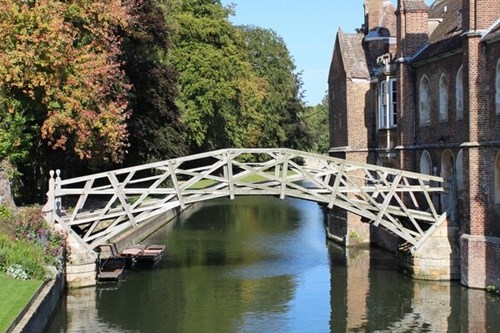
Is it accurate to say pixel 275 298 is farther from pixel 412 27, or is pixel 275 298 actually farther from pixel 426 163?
pixel 412 27

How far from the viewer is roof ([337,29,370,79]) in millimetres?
31875

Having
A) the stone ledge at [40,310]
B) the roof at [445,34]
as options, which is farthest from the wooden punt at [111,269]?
the roof at [445,34]

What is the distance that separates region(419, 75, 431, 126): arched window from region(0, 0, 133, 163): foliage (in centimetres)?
1066

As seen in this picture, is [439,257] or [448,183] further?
[448,183]

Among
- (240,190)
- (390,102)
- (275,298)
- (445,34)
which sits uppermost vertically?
(445,34)

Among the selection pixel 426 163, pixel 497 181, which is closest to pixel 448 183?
pixel 497 181

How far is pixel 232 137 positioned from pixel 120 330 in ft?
129

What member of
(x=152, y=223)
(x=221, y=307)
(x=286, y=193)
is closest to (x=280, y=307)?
(x=221, y=307)

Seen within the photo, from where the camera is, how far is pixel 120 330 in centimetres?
1814

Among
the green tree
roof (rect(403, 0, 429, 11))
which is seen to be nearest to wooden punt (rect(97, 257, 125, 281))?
roof (rect(403, 0, 429, 11))

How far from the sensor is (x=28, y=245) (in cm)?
1934

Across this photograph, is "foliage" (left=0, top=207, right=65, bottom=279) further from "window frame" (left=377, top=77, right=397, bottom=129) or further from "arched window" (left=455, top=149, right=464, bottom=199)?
"window frame" (left=377, top=77, right=397, bottom=129)

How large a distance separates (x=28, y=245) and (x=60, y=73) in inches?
299

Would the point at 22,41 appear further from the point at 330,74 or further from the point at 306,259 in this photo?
the point at 330,74
